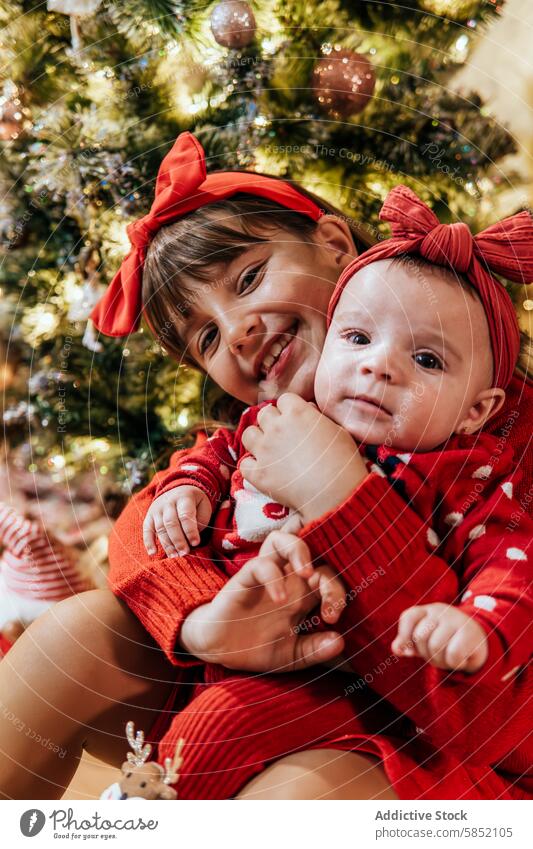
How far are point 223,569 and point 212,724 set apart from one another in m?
0.11

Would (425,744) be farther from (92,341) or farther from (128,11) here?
(128,11)

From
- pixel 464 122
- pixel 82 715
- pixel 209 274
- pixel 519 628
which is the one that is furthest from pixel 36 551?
pixel 464 122

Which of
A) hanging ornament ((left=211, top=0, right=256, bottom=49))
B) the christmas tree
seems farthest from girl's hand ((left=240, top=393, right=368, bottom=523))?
hanging ornament ((left=211, top=0, right=256, bottom=49))

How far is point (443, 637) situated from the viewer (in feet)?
1.58

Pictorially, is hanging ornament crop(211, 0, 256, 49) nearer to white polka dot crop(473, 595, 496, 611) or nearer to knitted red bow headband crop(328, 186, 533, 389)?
knitted red bow headband crop(328, 186, 533, 389)

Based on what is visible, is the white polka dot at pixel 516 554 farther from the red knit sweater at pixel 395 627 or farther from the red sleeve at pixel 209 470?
the red sleeve at pixel 209 470

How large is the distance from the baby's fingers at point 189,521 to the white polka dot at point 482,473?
0.71ft

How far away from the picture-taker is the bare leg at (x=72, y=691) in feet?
2.01

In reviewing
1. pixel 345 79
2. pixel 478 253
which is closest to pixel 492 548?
pixel 478 253

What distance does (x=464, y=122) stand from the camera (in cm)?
74

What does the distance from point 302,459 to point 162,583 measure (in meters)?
0.15

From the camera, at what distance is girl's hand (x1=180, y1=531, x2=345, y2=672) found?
1.78 feet

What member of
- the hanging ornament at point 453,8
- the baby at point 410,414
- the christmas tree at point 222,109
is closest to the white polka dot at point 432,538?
the baby at point 410,414

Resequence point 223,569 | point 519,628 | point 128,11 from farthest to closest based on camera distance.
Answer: point 128,11, point 223,569, point 519,628
